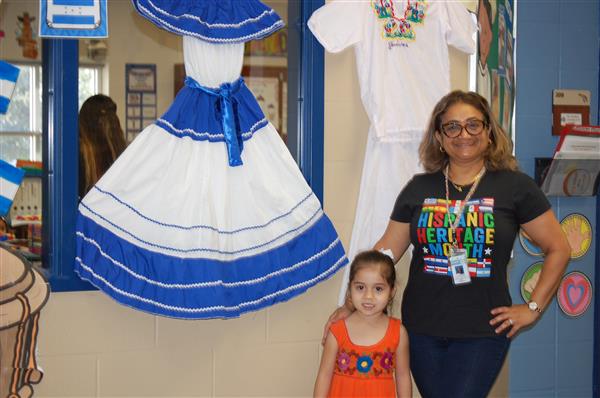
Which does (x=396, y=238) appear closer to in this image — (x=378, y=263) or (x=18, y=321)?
(x=378, y=263)

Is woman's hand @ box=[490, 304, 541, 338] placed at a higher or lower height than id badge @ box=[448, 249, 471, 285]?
lower

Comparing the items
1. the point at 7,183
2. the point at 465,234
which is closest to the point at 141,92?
the point at 7,183

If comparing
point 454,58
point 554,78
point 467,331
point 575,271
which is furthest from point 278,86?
point 467,331

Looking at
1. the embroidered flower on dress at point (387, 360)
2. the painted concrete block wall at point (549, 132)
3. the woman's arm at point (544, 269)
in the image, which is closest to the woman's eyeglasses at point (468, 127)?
→ the woman's arm at point (544, 269)

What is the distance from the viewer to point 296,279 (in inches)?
103

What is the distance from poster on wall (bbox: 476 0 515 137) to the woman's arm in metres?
0.91

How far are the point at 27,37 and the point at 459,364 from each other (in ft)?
11.7

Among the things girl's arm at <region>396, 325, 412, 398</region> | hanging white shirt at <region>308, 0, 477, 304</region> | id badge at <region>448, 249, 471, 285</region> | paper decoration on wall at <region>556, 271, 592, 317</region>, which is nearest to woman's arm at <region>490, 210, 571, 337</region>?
id badge at <region>448, 249, 471, 285</region>

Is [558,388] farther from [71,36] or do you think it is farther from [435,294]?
[71,36]

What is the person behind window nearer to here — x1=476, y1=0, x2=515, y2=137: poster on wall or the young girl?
the young girl

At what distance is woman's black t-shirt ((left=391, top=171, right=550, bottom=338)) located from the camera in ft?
6.98

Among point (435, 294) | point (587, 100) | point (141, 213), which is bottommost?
point (435, 294)

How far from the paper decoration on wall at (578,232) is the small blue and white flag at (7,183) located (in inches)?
88.1

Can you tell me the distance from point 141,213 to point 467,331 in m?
1.11
